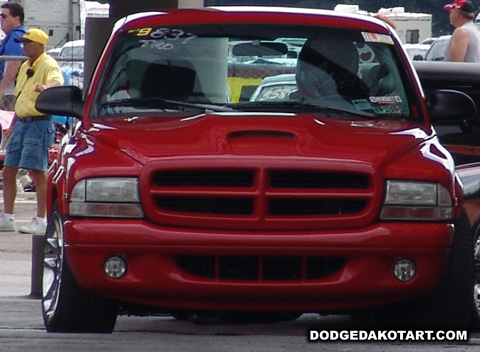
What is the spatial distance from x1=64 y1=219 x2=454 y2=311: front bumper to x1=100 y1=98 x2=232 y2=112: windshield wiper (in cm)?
107

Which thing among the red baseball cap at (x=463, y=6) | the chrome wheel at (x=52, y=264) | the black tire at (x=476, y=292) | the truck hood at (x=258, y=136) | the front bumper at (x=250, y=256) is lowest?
the red baseball cap at (x=463, y=6)

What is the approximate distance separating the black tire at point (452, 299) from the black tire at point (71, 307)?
A: 48.8 inches

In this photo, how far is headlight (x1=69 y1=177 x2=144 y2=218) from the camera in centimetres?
661

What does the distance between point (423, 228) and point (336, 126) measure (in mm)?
746

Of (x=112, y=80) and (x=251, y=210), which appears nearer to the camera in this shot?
(x=251, y=210)

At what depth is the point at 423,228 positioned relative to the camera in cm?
664

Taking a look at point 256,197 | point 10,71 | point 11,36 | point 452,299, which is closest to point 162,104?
point 256,197

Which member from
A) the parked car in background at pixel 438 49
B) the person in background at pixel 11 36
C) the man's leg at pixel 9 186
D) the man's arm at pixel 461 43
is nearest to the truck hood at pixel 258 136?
the man's arm at pixel 461 43

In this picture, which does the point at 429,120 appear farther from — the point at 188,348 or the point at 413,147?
the point at 188,348

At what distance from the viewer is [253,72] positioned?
26.0 feet

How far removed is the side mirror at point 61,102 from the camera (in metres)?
7.75

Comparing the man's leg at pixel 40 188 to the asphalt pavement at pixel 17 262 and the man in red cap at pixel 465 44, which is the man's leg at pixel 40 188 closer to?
the asphalt pavement at pixel 17 262

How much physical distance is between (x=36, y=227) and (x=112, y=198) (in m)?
7.92

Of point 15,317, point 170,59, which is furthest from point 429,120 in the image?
point 15,317
